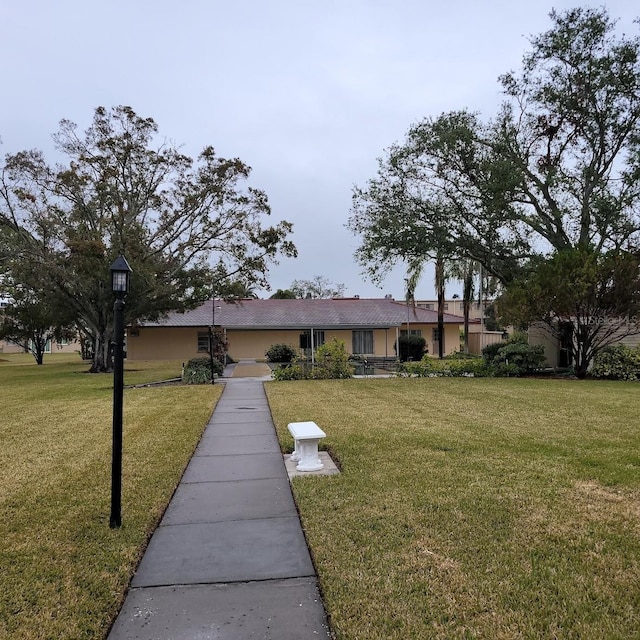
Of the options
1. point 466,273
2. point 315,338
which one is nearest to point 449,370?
point 466,273

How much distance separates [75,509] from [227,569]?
2.04 metres

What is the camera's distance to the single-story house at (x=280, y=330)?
103ft

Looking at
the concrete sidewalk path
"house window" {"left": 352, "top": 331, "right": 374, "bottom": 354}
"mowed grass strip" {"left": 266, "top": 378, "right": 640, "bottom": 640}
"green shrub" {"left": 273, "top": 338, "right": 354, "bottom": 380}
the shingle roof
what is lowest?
the concrete sidewalk path

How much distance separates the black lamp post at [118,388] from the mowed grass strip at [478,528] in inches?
62.9

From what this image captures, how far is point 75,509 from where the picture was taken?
4750 millimetres

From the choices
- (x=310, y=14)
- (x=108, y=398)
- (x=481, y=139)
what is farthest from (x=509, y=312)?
(x=108, y=398)

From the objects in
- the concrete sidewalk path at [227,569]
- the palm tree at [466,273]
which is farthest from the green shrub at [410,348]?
the concrete sidewalk path at [227,569]

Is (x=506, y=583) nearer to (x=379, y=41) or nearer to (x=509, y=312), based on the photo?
(x=379, y=41)

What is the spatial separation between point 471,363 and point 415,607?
16.8 m

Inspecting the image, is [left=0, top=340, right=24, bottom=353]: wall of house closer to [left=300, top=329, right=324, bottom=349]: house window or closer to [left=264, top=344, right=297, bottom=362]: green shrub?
[left=300, top=329, right=324, bottom=349]: house window

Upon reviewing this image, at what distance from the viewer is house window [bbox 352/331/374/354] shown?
31.3 meters

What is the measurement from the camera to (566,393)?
1333 cm

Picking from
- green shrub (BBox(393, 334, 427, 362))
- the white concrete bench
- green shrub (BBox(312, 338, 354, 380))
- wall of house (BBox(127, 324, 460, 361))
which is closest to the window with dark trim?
wall of house (BBox(127, 324, 460, 361))

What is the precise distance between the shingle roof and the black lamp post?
81.6ft
